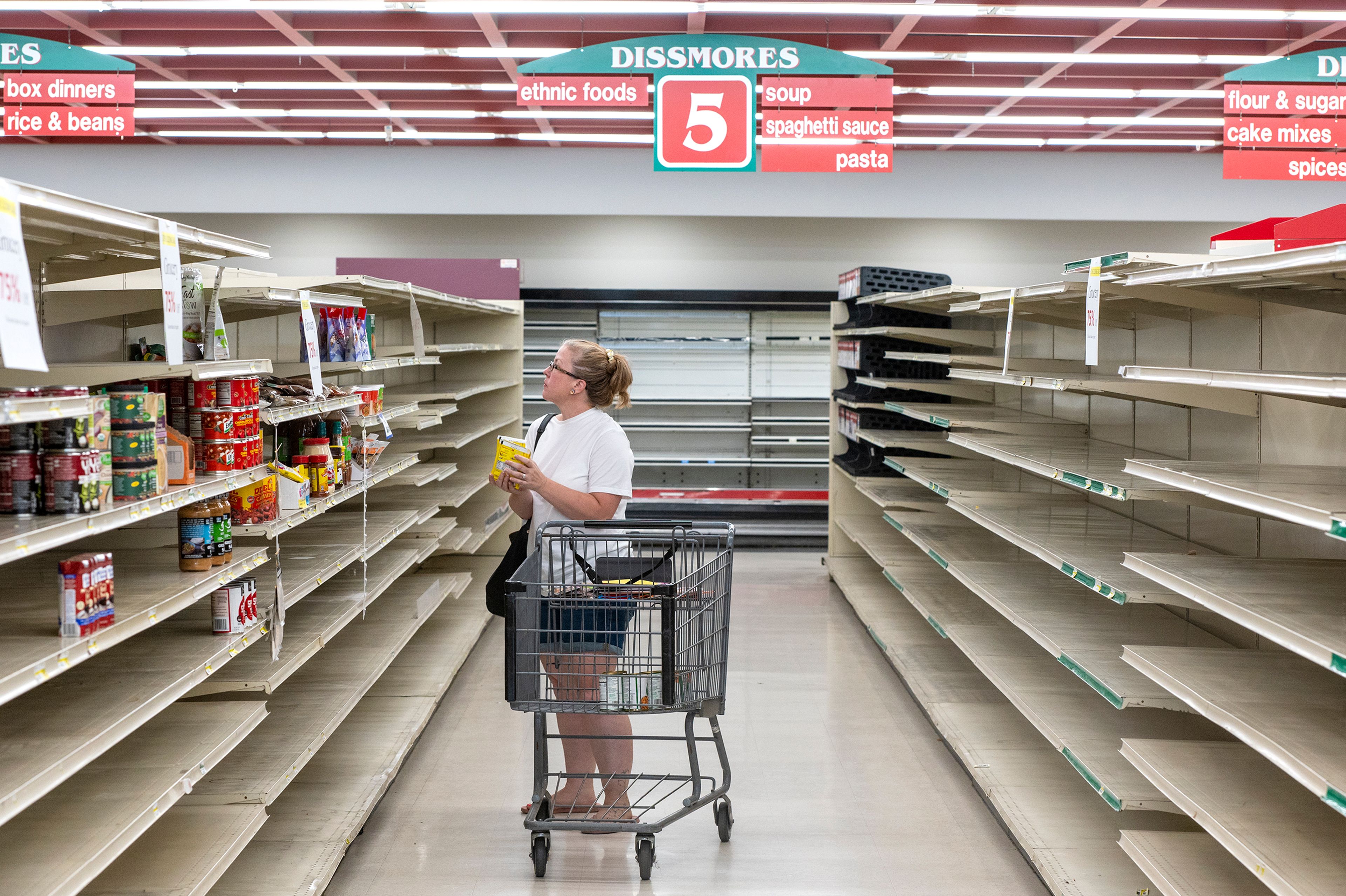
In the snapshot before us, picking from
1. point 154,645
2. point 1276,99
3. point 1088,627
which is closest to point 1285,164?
point 1276,99

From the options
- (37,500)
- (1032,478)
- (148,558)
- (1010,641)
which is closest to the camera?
(37,500)

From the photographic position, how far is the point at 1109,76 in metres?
7.25

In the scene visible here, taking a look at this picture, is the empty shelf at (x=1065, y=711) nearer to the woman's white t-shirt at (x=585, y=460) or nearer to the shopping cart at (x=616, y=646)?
the shopping cart at (x=616, y=646)

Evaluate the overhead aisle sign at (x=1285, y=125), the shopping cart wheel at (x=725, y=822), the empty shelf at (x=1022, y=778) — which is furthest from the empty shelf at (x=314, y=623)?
the overhead aisle sign at (x=1285, y=125)

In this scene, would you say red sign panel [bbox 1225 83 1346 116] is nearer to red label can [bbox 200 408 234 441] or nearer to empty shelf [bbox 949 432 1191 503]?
empty shelf [bbox 949 432 1191 503]

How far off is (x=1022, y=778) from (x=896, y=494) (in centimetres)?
324

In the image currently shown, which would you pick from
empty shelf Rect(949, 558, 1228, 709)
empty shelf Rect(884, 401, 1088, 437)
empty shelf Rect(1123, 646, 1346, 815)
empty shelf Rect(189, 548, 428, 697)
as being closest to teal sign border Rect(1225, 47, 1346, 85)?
empty shelf Rect(884, 401, 1088, 437)

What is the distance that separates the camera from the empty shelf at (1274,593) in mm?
2188

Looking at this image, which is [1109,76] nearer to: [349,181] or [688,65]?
[688,65]

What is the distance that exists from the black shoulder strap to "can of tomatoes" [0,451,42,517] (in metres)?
1.82

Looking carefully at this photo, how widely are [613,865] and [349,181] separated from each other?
25.5 feet

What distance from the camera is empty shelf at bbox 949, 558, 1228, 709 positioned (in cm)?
315

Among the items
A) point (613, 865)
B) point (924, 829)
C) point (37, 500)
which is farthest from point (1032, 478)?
point (37, 500)

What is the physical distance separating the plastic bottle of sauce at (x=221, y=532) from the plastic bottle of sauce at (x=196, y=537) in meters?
0.01
